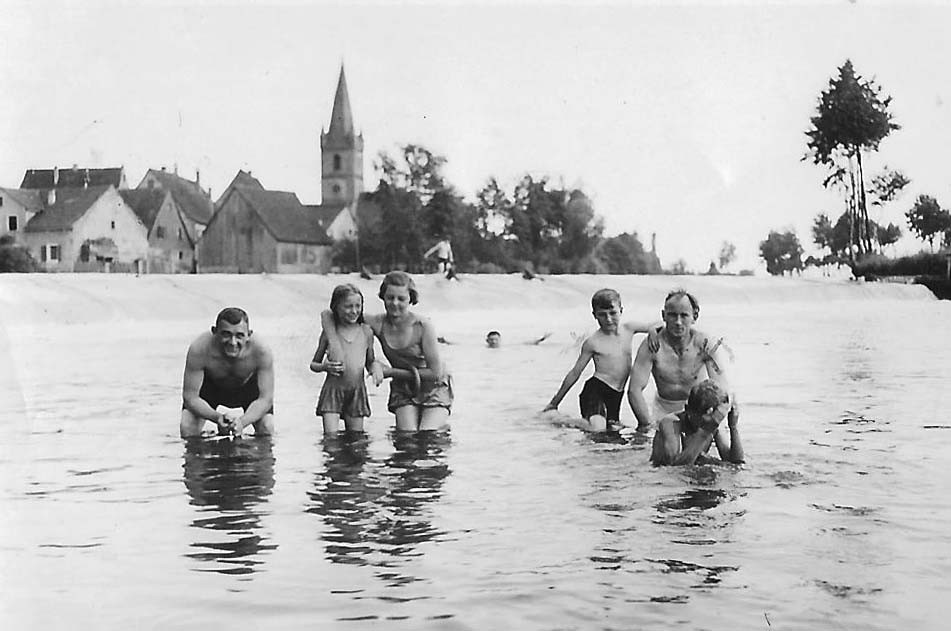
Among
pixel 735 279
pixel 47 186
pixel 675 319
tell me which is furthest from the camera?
pixel 735 279

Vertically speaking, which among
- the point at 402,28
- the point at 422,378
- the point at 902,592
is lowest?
the point at 902,592

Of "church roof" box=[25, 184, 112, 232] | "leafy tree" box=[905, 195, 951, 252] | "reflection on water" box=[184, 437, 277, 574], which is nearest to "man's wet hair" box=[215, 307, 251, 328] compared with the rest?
"reflection on water" box=[184, 437, 277, 574]

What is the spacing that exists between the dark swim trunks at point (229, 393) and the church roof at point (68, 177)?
2.48m

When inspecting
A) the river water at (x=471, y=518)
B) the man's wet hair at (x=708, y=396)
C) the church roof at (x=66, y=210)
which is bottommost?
the river water at (x=471, y=518)

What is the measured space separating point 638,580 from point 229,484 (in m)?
2.28

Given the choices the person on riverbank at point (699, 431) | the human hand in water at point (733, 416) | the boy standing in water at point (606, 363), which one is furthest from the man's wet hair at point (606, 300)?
the human hand in water at point (733, 416)

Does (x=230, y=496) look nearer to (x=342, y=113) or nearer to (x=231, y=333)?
(x=231, y=333)

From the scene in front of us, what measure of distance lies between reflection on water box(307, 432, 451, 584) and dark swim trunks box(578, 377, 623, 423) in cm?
100

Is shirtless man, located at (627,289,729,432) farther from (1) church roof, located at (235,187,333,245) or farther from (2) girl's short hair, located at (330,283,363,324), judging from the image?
(1) church roof, located at (235,187,333,245)

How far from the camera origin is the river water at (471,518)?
346 cm

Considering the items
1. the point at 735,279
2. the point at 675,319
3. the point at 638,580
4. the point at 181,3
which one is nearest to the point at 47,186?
the point at 181,3

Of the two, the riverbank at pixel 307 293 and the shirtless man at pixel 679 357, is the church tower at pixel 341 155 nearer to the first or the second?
the riverbank at pixel 307 293

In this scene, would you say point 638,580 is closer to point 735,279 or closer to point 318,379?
point 318,379

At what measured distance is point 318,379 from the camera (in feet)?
34.0
